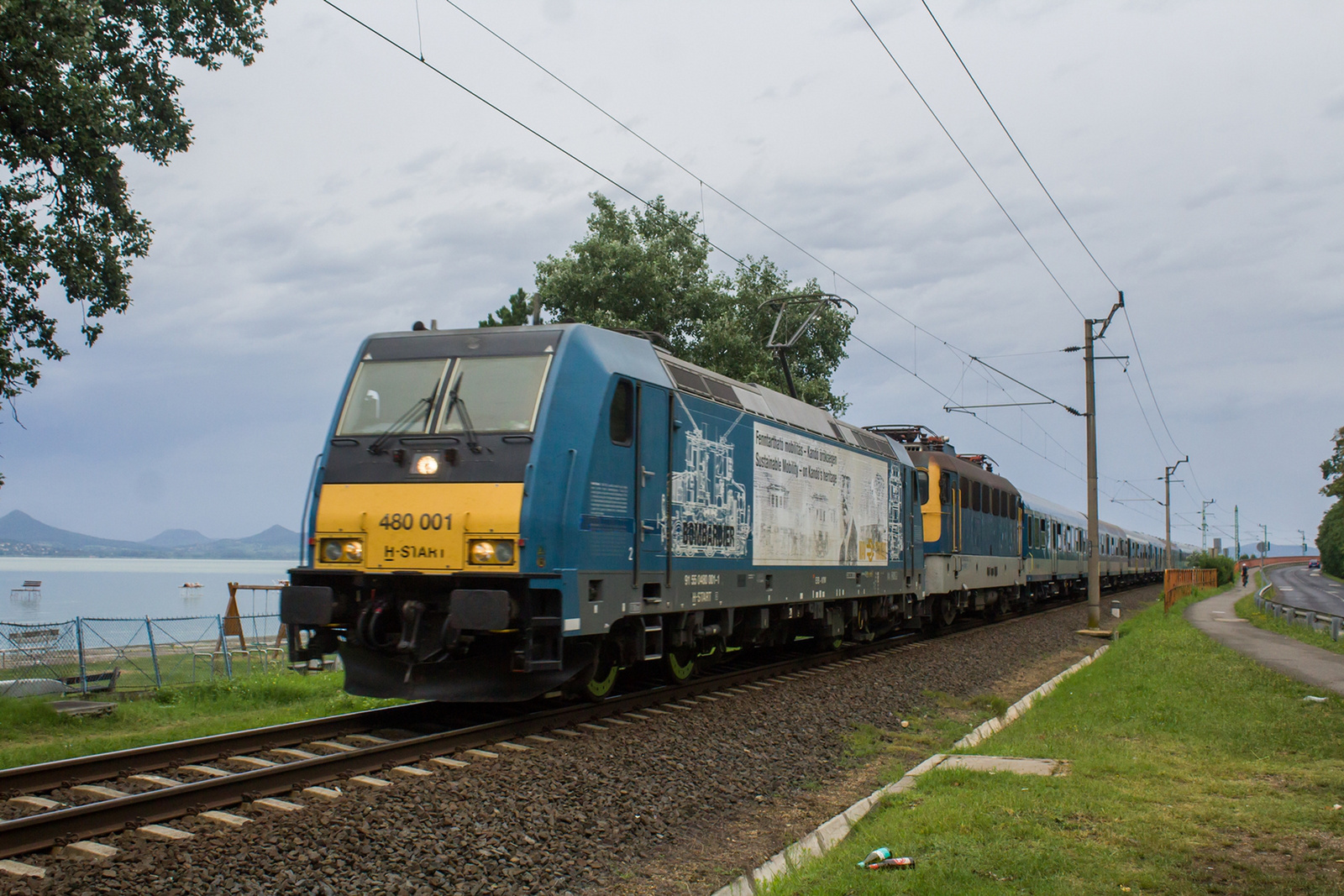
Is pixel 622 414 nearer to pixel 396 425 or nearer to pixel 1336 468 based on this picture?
pixel 396 425

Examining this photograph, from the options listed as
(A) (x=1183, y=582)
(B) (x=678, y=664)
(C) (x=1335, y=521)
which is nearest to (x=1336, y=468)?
(C) (x=1335, y=521)

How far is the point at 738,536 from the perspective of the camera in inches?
516

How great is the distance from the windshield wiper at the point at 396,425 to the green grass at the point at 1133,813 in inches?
219

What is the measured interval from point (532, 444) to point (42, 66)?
318 inches

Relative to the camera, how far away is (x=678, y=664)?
42.0 feet

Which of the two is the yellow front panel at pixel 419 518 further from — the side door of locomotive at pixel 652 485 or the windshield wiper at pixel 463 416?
the side door of locomotive at pixel 652 485

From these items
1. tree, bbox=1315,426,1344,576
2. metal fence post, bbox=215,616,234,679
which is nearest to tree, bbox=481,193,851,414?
metal fence post, bbox=215,616,234,679

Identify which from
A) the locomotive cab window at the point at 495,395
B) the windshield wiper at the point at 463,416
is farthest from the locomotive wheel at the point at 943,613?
the windshield wiper at the point at 463,416

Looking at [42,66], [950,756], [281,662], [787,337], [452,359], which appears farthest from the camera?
[787,337]

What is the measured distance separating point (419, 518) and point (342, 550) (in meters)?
0.87

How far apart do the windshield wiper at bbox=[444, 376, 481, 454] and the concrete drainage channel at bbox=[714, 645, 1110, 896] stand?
14.8ft

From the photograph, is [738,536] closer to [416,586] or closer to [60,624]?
[416,586]

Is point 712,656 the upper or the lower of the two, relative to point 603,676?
lower

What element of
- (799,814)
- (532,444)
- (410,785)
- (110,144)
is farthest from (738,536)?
(110,144)
